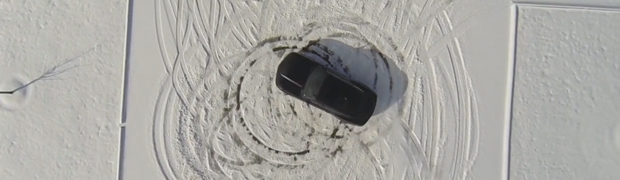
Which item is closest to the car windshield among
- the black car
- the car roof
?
the black car

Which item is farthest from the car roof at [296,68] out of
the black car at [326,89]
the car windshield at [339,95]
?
the car windshield at [339,95]

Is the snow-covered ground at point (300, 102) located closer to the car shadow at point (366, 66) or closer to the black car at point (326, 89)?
the car shadow at point (366, 66)

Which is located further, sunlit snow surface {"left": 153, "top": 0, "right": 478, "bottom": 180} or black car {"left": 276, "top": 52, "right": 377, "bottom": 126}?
sunlit snow surface {"left": 153, "top": 0, "right": 478, "bottom": 180}

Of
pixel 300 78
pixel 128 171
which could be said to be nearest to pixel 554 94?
pixel 300 78

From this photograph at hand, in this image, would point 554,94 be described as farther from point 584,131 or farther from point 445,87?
point 445,87

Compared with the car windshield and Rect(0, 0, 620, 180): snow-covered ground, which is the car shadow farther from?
the car windshield

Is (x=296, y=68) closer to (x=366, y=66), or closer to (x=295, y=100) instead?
(x=295, y=100)
